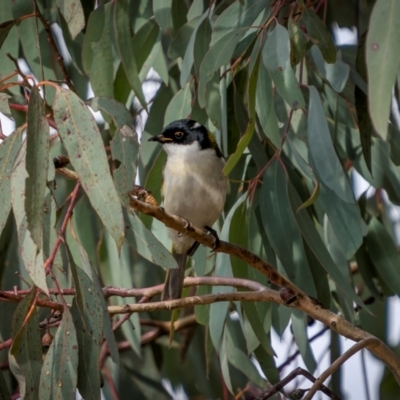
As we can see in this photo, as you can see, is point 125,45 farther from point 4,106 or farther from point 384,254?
point 384,254

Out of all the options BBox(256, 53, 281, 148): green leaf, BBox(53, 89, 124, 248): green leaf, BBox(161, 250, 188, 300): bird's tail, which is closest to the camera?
BBox(53, 89, 124, 248): green leaf

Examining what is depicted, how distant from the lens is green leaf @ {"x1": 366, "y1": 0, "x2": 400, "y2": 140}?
209 centimetres

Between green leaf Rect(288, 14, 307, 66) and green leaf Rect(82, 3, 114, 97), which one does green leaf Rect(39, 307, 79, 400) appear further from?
green leaf Rect(82, 3, 114, 97)

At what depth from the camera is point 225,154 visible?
3.78m

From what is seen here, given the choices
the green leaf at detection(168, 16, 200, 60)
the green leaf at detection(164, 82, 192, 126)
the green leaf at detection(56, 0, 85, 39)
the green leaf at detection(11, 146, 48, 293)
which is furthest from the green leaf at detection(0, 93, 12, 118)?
the green leaf at detection(164, 82, 192, 126)

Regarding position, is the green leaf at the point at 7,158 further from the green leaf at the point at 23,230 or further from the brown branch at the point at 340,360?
the brown branch at the point at 340,360

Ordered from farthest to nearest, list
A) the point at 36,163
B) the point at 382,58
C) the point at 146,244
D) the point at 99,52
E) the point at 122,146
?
the point at 99,52 → the point at 146,244 → the point at 122,146 → the point at 36,163 → the point at 382,58

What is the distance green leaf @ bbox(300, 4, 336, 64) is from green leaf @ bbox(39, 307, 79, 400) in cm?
120

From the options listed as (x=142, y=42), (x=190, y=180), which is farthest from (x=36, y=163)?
(x=142, y=42)

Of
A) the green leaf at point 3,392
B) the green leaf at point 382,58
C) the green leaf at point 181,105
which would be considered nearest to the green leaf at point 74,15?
the green leaf at point 181,105

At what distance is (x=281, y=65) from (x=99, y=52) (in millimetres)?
1172

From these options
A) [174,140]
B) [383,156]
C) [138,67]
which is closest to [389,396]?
[383,156]

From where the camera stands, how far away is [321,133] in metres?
3.40

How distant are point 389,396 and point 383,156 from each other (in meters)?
1.18
